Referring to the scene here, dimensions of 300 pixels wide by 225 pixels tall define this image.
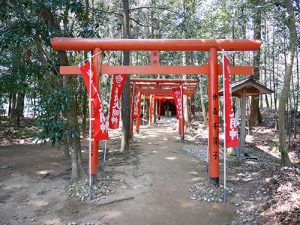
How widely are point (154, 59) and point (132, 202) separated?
120 inches

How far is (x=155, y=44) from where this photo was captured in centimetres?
584

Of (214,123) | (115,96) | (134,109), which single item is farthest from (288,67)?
(134,109)

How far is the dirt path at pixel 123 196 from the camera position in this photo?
Answer: 4.79m

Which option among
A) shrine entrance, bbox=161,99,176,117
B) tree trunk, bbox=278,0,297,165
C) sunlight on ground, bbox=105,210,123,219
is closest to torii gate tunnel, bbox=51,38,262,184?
tree trunk, bbox=278,0,297,165

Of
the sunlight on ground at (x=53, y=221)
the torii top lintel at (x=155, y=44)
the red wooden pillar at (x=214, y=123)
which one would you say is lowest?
the sunlight on ground at (x=53, y=221)

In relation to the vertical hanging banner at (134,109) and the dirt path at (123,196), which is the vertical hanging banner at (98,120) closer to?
the dirt path at (123,196)

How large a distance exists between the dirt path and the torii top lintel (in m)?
2.97

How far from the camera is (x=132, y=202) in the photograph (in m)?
5.32

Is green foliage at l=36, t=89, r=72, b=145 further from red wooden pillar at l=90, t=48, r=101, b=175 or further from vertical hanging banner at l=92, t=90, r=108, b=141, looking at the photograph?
red wooden pillar at l=90, t=48, r=101, b=175

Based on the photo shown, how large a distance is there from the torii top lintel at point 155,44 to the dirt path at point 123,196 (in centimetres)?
297

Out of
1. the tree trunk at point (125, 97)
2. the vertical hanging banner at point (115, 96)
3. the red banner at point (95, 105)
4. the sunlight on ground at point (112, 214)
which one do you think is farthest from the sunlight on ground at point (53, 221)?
the tree trunk at point (125, 97)

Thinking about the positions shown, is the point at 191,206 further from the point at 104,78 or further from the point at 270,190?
the point at 104,78

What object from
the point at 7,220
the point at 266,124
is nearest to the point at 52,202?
the point at 7,220

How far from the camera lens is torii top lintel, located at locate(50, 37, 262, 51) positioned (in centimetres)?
571
